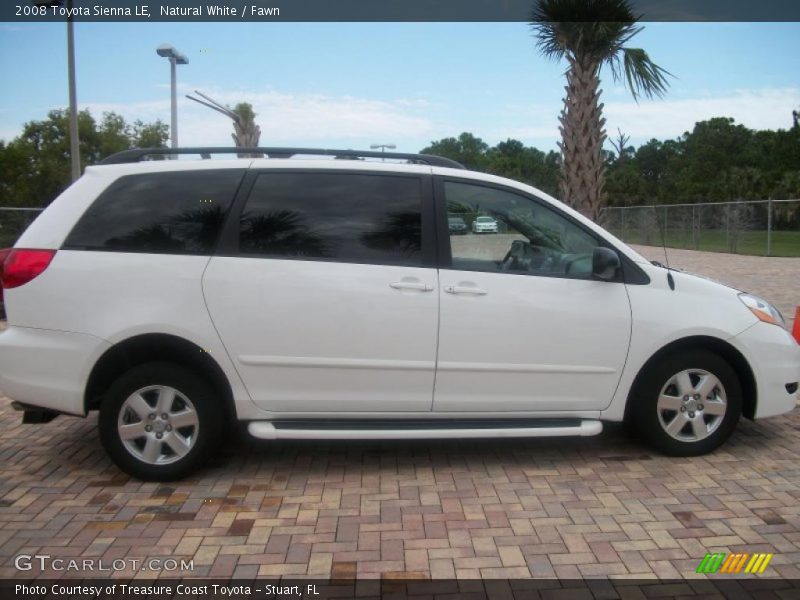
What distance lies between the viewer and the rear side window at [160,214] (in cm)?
399

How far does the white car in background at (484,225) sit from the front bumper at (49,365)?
2.27m

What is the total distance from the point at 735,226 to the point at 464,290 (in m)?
24.2

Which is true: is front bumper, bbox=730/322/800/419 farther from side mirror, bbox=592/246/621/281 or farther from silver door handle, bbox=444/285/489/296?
silver door handle, bbox=444/285/489/296

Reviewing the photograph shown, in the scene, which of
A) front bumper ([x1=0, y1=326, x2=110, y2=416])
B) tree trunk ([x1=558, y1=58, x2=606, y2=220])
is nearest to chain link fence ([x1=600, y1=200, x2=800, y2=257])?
tree trunk ([x1=558, y1=58, x2=606, y2=220])

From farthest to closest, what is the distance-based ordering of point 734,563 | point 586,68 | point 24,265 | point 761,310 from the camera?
point 586,68 → point 761,310 → point 24,265 → point 734,563

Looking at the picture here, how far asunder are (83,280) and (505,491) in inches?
106

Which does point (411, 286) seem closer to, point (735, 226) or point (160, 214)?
point (160, 214)

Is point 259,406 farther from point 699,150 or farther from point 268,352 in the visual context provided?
point 699,150

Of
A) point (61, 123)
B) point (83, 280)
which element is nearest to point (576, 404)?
point (83, 280)

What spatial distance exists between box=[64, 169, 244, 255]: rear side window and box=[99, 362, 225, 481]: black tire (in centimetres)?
73

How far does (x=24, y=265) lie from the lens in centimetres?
389

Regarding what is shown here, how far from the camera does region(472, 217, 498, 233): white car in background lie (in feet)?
14.0

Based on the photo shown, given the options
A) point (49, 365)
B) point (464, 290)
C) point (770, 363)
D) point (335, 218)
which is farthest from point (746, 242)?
point (49, 365)

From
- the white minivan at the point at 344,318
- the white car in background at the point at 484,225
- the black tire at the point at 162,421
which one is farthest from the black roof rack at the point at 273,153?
the black tire at the point at 162,421
